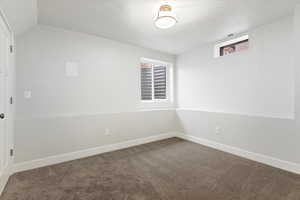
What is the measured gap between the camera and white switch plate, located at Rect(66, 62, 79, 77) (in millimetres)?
2859

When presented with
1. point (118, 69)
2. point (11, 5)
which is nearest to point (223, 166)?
point (118, 69)

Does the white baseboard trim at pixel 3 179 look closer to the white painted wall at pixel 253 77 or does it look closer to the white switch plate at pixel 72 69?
the white switch plate at pixel 72 69

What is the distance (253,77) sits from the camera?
9.51 feet

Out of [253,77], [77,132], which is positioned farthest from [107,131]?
[253,77]

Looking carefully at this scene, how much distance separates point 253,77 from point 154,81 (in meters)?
2.42

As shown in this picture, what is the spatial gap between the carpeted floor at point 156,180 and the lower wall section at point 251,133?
0.30 m

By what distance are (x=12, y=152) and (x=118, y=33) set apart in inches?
108

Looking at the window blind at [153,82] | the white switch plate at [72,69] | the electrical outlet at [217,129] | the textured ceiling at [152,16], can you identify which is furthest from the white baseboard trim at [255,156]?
the white switch plate at [72,69]

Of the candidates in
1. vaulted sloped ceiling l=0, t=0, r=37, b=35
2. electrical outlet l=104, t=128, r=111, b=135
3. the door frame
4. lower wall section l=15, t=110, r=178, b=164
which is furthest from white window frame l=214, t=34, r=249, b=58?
the door frame

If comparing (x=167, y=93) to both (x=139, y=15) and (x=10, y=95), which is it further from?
(x=10, y=95)

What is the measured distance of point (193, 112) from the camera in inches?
156

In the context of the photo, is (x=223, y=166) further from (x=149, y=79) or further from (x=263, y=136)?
(x=149, y=79)

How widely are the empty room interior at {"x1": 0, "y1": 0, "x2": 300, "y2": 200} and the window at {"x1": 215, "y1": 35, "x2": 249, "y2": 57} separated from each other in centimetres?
3

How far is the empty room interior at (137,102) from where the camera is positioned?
2008mm
